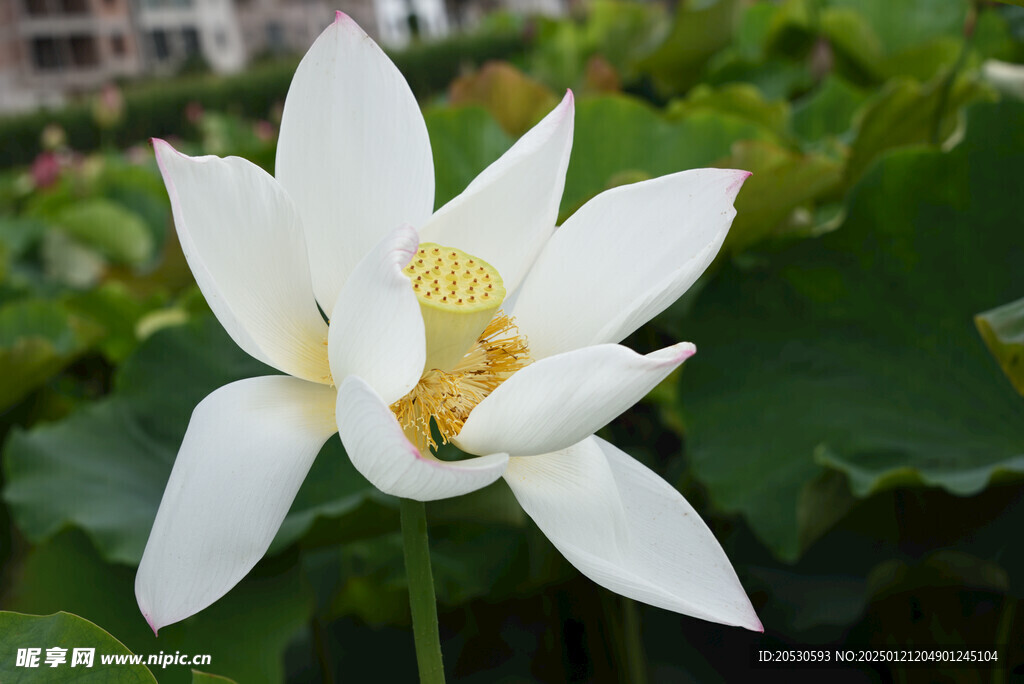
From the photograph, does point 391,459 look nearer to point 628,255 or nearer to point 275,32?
point 628,255

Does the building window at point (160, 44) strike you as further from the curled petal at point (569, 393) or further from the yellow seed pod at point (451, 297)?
the curled petal at point (569, 393)

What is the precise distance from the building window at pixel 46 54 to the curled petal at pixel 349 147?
34003 millimetres

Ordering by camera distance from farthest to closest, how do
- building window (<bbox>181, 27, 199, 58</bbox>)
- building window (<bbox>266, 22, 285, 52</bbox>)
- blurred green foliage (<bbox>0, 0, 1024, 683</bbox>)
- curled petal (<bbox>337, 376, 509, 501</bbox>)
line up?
building window (<bbox>266, 22, 285, 52</bbox>)
building window (<bbox>181, 27, 199, 58</bbox>)
blurred green foliage (<bbox>0, 0, 1024, 683</bbox>)
curled petal (<bbox>337, 376, 509, 501</bbox>)

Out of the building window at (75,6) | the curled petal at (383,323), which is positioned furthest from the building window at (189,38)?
the curled petal at (383,323)

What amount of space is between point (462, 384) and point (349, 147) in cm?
14

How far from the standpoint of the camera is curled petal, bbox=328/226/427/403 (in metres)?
0.38

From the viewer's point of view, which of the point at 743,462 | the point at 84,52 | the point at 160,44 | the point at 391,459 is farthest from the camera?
the point at 160,44

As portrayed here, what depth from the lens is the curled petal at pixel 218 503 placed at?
1.23ft

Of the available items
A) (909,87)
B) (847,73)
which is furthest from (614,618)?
(847,73)

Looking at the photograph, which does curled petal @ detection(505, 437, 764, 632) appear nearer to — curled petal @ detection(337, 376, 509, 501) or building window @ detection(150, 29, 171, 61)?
curled petal @ detection(337, 376, 509, 501)

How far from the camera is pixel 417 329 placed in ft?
1.27

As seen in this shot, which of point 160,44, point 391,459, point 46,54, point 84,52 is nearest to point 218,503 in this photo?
point 391,459

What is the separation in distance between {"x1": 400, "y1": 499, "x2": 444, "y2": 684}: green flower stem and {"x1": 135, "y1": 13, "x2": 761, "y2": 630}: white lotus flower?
0.03 m

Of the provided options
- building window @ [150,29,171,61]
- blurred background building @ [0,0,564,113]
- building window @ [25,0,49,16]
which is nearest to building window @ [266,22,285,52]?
blurred background building @ [0,0,564,113]
